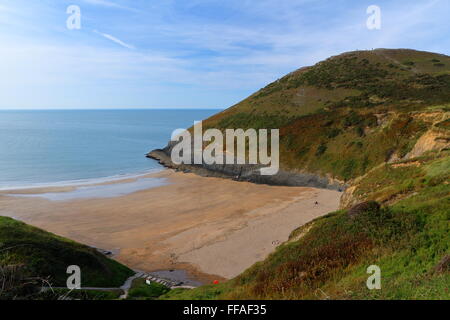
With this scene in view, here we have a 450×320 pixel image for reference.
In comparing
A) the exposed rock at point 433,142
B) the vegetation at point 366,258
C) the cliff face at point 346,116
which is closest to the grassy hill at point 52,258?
the vegetation at point 366,258

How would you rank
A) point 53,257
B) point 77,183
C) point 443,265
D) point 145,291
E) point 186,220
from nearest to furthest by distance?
1. point 443,265
2. point 145,291
3. point 53,257
4. point 186,220
5. point 77,183

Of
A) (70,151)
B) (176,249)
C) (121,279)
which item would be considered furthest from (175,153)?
(121,279)

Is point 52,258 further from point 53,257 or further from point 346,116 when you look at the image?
point 346,116

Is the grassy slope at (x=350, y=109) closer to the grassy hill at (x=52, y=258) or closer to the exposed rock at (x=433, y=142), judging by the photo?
the exposed rock at (x=433, y=142)

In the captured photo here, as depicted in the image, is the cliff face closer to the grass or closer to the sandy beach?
the sandy beach

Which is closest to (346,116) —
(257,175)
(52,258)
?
(257,175)

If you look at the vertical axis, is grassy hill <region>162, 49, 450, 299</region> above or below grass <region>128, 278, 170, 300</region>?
above

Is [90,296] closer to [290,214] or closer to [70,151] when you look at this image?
[290,214]

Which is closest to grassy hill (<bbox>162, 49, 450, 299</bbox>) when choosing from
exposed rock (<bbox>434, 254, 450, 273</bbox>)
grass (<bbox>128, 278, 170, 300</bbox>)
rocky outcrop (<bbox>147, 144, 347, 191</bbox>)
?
exposed rock (<bbox>434, 254, 450, 273</bbox>)
